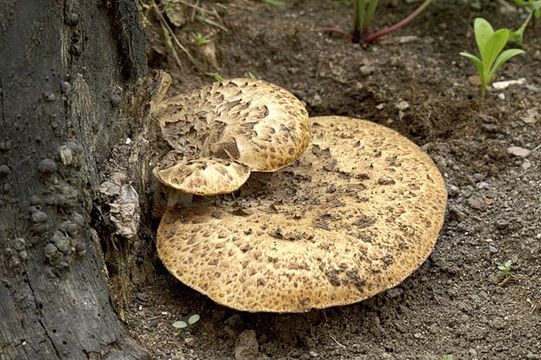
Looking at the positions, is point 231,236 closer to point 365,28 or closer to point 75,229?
point 75,229

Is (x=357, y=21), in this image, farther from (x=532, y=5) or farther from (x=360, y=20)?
(x=532, y=5)

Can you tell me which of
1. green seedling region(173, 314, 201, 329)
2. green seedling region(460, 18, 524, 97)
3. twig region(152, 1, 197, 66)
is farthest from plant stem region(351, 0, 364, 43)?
green seedling region(173, 314, 201, 329)

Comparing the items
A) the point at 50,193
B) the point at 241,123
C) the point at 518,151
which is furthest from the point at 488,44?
the point at 50,193

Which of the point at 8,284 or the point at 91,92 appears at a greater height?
the point at 91,92

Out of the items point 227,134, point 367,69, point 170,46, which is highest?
point 227,134

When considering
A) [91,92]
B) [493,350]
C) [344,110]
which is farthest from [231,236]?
[344,110]

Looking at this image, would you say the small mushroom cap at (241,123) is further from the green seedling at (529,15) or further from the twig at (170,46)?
the green seedling at (529,15)

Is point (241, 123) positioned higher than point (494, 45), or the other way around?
point (241, 123)
